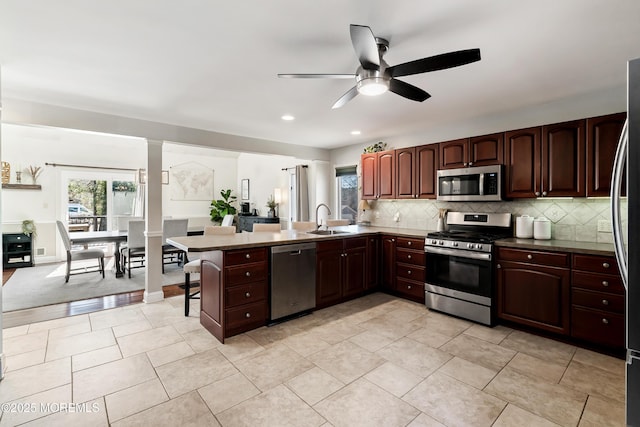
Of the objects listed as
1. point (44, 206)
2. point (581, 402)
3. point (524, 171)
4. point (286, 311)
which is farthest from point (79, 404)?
point (44, 206)

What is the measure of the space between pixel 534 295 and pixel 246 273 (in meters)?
2.90

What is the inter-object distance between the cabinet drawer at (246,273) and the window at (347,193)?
3.02m

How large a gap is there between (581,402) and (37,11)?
4.24 m

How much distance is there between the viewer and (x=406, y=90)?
2.34m

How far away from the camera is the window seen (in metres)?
5.82

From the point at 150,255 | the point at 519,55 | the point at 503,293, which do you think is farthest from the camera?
the point at 150,255

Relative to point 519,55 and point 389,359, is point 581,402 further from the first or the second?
point 519,55

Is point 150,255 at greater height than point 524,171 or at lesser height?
lesser

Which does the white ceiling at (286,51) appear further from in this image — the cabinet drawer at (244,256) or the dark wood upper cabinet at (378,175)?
the cabinet drawer at (244,256)

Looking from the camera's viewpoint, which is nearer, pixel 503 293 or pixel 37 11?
pixel 37 11

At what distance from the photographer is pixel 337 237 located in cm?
379

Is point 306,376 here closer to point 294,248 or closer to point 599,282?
point 294,248

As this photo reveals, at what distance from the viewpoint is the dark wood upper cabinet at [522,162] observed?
3242 millimetres

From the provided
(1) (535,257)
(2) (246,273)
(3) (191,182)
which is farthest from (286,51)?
(3) (191,182)
